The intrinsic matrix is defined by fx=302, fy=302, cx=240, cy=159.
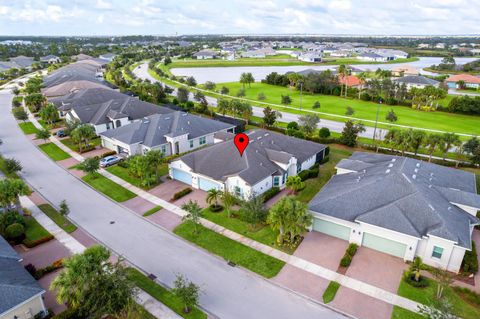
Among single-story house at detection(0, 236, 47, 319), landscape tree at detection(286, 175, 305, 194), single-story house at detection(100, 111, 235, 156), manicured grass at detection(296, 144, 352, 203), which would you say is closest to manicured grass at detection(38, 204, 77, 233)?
single-story house at detection(0, 236, 47, 319)

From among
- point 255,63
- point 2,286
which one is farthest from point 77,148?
point 255,63

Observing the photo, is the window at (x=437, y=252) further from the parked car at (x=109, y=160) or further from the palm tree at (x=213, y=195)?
the parked car at (x=109, y=160)

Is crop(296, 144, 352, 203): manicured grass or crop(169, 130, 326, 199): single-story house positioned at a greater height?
crop(169, 130, 326, 199): single-story house

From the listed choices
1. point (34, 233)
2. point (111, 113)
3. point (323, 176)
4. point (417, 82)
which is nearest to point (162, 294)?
point (34, 233)

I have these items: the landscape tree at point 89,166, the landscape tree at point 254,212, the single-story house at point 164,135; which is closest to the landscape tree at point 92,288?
the landscape tree at point 254,212

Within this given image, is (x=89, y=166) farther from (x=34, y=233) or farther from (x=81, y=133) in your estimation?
(x=81, y=133)

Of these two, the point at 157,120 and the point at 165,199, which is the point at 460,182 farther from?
the point at 157,120

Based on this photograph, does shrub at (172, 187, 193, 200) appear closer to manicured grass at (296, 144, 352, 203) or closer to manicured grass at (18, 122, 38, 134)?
manicured grass at (296, 144, 352, 203)
